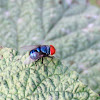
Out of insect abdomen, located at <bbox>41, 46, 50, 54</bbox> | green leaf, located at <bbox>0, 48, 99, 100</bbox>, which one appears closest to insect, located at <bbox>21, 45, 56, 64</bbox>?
insect abdomen, located at <bbox>41, 46, 50, 54</bbox>

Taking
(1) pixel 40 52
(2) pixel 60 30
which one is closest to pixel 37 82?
(1) pixel 40 52

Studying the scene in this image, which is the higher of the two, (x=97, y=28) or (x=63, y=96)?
(x=97, y=28)

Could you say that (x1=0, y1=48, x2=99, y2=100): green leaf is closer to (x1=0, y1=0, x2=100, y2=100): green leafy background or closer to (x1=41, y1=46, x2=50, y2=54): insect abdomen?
(x1=41, y1=46, x2=50, y2=54): insect abdomen

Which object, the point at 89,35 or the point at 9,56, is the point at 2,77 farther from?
the point at 89,35

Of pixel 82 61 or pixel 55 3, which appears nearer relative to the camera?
pixel 82 61

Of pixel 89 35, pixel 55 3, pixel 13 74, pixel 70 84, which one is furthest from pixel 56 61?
pixel 55 3

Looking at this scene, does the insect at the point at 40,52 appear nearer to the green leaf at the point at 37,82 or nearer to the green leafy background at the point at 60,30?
the green leaf at the point at 37,82
